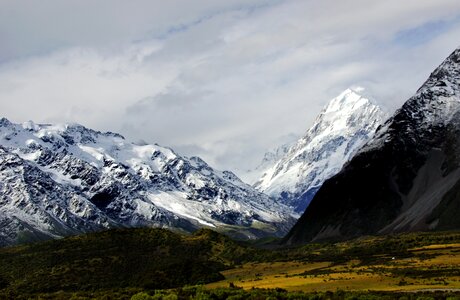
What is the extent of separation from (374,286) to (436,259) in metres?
56.0

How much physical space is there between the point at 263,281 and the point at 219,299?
2091 inches

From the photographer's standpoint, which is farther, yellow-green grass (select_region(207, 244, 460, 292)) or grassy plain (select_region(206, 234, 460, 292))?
yellow-green grass (select_region(207, 244, 460, 292))

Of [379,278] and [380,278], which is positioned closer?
[380,278]

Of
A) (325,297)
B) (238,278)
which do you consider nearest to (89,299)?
(325,297)

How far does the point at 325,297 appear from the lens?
119000 millimetres

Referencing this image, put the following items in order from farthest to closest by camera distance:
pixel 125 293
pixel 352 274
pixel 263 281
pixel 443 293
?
pixel 263 281 → pixel 352 274 → pixel 125 293 → pixel 443 293

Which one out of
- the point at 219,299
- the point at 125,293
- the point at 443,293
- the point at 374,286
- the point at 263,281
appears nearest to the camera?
the point at 443,293

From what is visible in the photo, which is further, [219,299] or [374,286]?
Answer: [374,286]

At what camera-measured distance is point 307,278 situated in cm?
17512

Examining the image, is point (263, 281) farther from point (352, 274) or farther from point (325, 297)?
point (325, 297)

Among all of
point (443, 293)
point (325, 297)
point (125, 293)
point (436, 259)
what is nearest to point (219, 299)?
point (325, 297)

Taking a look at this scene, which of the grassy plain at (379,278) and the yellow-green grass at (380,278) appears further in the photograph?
the yellow-green grass at (380,278)

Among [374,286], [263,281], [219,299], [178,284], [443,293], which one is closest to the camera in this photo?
[443,293]

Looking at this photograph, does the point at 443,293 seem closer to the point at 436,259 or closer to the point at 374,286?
the point at 374,286
